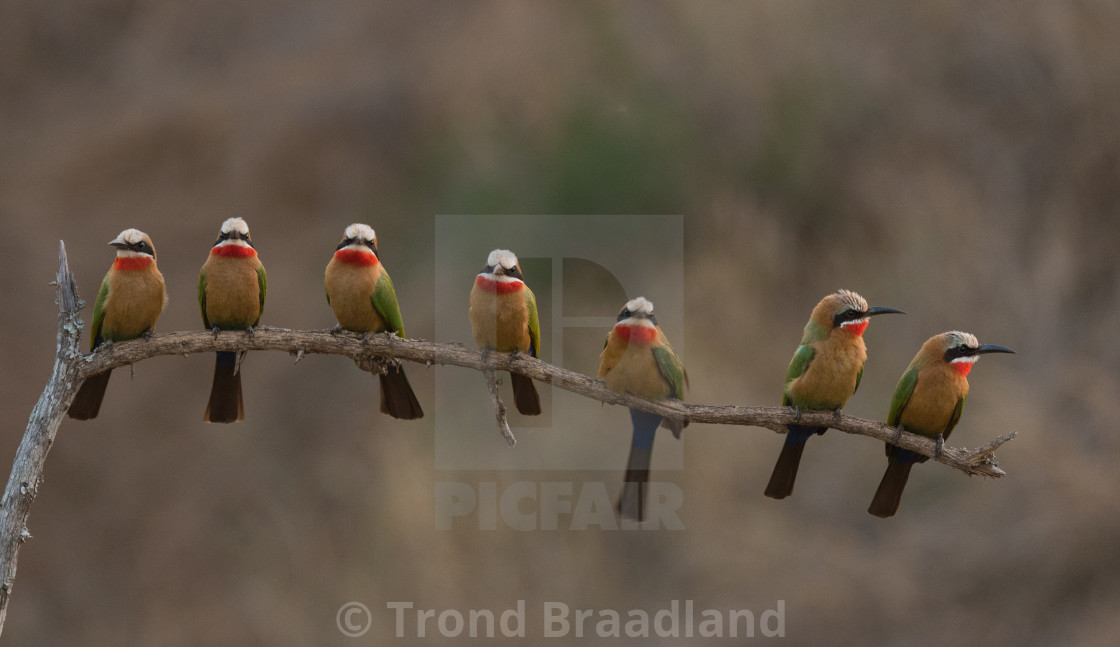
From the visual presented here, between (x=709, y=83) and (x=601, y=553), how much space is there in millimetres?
4640

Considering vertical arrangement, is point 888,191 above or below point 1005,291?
above

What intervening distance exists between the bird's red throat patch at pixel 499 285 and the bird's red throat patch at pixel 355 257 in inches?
20.4

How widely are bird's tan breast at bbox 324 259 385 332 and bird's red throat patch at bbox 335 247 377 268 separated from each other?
0.01 meters

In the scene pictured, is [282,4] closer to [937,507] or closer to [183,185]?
[183,185]

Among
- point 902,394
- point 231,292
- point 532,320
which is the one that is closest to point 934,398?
point 902,394

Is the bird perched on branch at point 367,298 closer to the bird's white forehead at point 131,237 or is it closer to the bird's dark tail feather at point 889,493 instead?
the bird's white forehead at point 131,237

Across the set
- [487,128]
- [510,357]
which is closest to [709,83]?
[487,128]

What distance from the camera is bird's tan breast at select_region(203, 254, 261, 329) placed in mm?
4090

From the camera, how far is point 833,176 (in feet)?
28.7

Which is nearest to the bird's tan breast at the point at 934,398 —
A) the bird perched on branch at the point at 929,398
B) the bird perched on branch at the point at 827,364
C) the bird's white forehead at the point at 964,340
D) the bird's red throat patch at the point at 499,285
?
the bird perched on branch at the point at 929,398

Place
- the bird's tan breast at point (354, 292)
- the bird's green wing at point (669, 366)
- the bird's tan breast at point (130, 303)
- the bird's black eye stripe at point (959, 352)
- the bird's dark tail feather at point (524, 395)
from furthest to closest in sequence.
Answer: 1. the bird's dark tail feather at point (524, 395)
2. the bird's tan breast at point (354, 292)
3. the bird's tan breast at point (130, 303)
4. the bird's black eye stripe at point (959, 352)
5. the bird's green wing at point (669, 366)

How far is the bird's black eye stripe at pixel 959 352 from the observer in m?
3.80

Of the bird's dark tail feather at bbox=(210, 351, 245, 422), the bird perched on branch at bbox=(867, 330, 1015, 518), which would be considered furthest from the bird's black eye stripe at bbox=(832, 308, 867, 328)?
the bird's dark tail feather at bbox=(210, 351, 245, 422)

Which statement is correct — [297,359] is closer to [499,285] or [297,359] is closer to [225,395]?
[225,395]
